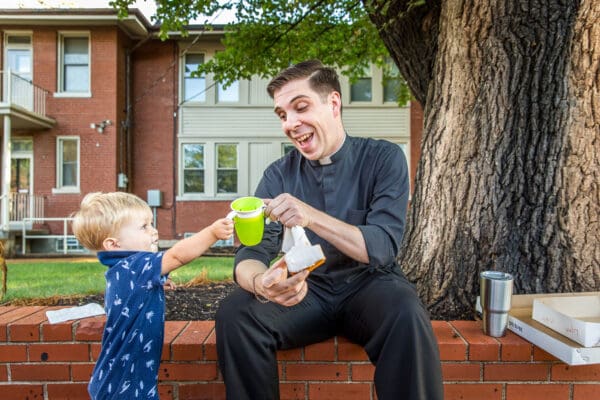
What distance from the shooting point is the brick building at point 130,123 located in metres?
12.7

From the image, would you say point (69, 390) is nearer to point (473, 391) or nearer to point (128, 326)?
point (128, 326)

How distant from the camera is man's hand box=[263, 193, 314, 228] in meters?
1.66

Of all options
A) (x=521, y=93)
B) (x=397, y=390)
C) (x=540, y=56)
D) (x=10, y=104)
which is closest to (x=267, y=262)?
(x=397, y=390)

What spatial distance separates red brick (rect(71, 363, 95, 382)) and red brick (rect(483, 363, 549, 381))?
5.75 ft

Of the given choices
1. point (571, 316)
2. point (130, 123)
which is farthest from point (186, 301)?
point (130, 123)

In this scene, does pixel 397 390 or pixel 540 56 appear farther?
pixel 540 56

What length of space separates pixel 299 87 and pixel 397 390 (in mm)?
1339

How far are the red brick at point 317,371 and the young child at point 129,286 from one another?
0.57 metres

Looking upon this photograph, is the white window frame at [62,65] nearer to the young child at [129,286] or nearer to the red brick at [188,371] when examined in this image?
the young child at [129,286]

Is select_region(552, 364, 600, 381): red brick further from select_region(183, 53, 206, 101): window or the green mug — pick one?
select_region(183, 53, 206, 101): window

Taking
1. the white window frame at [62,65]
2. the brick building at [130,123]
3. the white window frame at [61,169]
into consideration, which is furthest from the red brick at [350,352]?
the white window frame at [62,65]

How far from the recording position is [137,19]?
1259 cm

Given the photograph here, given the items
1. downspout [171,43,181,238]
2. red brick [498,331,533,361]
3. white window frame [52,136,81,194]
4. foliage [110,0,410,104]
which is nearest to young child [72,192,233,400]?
red brick [498,331,533,361]

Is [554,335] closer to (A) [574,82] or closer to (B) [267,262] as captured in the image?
(B) [267,262]
